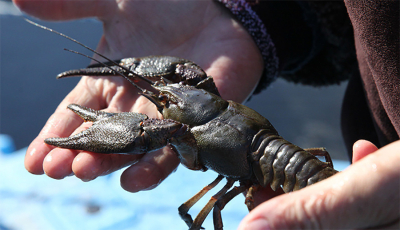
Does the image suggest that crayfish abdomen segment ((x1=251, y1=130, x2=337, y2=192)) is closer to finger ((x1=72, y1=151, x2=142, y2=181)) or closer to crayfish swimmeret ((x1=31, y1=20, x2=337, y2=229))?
crayfish swimmeret ((x1=31, y1=20, x2=337, y2=229))

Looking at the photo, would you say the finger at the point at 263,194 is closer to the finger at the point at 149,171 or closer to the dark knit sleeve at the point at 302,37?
the finger at the point at 149,171

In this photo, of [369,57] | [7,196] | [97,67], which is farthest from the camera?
[7,196]

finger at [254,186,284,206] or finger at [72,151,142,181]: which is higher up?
finger at [72,151,142,181]

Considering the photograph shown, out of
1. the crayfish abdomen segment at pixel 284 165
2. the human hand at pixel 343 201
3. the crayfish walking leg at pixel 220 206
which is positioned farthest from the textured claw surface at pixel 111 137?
the human hand at pixel 343 201

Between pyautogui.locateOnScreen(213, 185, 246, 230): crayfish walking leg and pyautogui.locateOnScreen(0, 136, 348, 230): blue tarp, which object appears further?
pyautogui.locateOnScreen(0, 136, 348, 230): blue tarp

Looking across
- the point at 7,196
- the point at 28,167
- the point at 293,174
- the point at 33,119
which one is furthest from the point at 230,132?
the point at 33,119

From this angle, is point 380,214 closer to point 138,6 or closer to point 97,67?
point 97,67

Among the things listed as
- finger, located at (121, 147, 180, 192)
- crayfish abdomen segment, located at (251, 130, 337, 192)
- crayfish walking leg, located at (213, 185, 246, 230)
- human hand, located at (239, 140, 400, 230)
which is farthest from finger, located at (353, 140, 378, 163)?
finger, located at (121, 147, 180, 192)
